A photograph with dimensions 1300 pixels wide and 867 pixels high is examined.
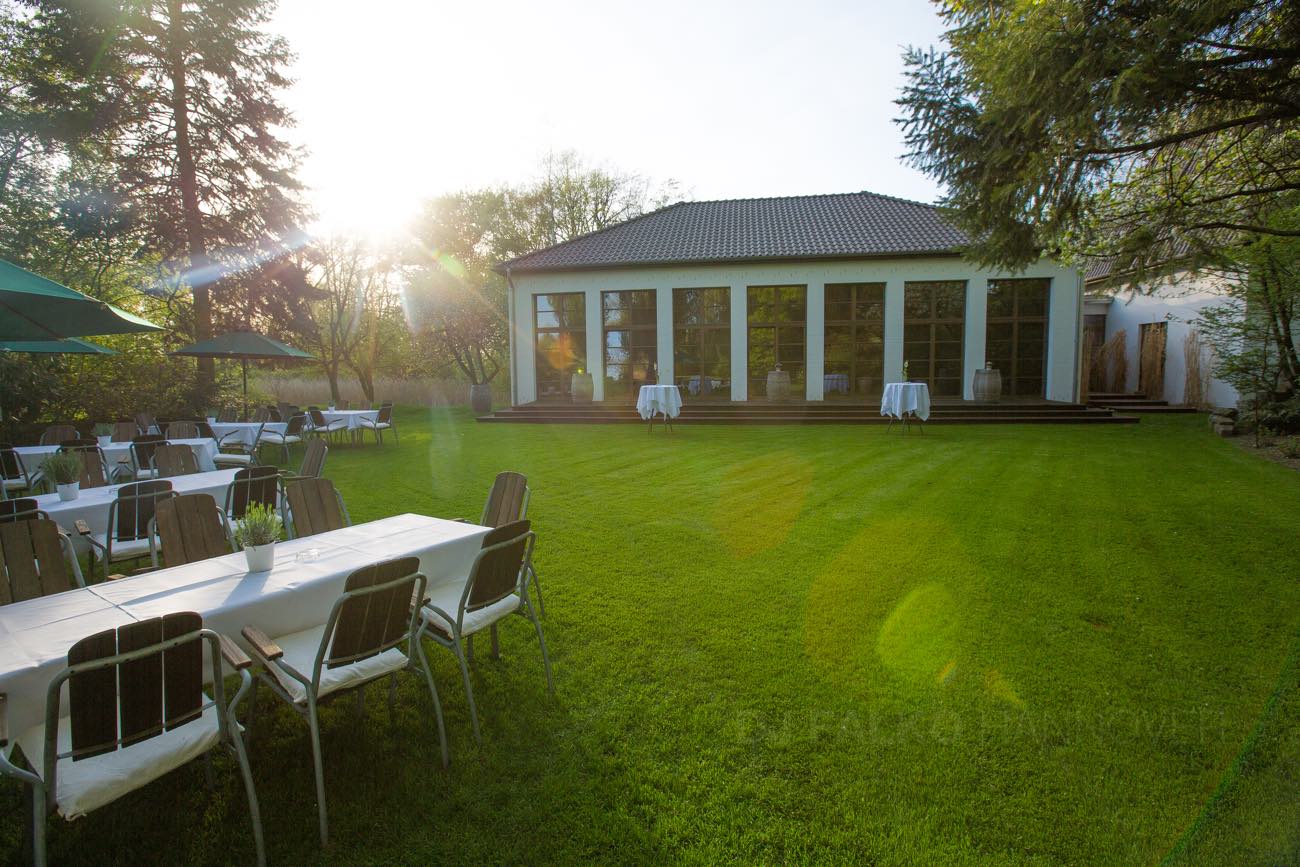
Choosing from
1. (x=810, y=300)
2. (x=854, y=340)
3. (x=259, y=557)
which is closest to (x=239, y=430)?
(x=259, y=557)

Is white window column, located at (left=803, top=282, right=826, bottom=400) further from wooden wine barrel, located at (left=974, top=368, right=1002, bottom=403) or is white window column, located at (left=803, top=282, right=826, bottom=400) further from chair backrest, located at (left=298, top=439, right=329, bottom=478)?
chair backrest, located at (left=298, top=439, right=329, bottom=478)

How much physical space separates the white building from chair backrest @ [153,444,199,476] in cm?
1233

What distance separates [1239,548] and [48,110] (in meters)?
20.7

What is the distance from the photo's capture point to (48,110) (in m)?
13.0

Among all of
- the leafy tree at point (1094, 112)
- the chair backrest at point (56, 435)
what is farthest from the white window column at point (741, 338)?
the chair backrest at point (56, 435)

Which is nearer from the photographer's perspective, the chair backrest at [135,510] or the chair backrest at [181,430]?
the chair backrest at [135,510]

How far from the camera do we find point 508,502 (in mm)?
3895

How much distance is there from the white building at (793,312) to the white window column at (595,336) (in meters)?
A: 0.03

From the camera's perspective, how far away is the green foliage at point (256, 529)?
2779 mm

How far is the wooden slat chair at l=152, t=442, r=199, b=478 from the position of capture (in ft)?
19.9

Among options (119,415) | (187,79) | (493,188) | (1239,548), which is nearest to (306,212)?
(187,79)

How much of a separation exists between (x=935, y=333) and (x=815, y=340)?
3212mm

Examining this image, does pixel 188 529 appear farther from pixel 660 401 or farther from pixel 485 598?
pixel 660 401

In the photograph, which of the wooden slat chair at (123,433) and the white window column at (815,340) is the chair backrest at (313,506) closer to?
the wooden slat chair at (123,433)
